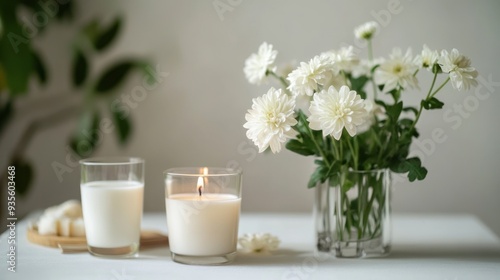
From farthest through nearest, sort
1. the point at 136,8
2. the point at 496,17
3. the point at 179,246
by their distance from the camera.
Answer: the point at 136,8 → the point at 496,17 → the point at 179,246

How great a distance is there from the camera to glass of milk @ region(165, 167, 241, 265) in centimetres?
105

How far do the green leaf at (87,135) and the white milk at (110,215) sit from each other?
818 mm

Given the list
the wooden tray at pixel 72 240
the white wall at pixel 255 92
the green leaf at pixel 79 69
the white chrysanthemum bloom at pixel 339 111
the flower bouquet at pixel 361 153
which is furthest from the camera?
the green leaf at pixel 79 69

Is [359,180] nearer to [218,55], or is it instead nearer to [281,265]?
[281,265]

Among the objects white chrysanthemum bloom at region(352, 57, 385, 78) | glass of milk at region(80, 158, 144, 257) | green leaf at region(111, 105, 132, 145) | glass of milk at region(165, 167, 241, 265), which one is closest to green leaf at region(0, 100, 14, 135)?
green leaf at region(111, 105, 132, 145)

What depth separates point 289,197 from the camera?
192 cm

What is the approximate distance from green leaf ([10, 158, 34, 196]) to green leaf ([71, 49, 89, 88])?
0.98 feet

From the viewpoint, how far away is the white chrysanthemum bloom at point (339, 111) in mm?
989

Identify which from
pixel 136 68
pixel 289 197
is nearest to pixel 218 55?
pixel 136 68

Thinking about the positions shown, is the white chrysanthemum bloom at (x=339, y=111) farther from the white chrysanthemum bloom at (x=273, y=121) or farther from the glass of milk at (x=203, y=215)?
the glass of milk at (x=203, y=215)

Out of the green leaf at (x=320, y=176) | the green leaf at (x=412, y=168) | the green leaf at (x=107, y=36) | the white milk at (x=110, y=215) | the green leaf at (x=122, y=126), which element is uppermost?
the green leaf at (x=107, y=36)

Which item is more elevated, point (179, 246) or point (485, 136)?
point (485, 136)

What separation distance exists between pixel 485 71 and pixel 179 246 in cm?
113

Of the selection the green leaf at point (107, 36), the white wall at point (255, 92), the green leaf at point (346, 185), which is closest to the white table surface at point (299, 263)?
the green leaf at point (346, 185)
